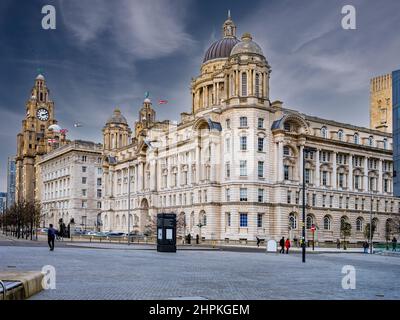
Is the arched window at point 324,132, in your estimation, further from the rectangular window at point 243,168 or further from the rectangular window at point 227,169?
the rectangular window at point 227,169

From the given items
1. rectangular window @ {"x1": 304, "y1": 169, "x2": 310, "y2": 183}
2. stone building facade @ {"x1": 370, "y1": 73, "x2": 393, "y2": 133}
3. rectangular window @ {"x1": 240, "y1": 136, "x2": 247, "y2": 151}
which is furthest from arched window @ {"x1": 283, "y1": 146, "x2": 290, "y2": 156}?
stone building facade @ {"x1": 370, "y1": 73, "x2": 393, "y2": 133}

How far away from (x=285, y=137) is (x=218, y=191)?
13.4m

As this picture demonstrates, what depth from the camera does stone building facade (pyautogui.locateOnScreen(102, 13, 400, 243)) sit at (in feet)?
275

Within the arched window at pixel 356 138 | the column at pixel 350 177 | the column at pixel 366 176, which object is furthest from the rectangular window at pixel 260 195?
the arched window at pixel 356 138

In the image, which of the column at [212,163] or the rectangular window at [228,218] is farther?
the column at [212,163]

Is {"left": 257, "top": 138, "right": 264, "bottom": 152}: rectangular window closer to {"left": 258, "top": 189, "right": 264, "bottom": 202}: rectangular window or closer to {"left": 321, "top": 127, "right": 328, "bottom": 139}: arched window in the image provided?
{"left": 258, "top": 189, "right": 264, "bottom": 202}: rectangular window

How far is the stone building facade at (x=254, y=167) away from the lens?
83.9m

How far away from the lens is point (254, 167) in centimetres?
8312

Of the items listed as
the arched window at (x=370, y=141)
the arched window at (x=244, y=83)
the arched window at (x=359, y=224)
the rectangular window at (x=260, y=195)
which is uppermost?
the arched window at (x=244, y=83)

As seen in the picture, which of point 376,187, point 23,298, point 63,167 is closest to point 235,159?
point 376,187

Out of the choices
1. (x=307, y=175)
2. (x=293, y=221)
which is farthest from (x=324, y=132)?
(x=293, y=221)

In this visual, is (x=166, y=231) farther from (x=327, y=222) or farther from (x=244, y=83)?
(x=327, y=222)

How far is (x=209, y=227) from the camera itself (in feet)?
284
